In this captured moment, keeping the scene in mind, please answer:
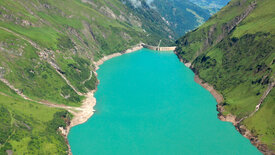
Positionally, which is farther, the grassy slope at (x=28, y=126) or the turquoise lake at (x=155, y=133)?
the turquoise lake at (x=155, y=133)

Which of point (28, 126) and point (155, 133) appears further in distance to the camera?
point (155, 133)

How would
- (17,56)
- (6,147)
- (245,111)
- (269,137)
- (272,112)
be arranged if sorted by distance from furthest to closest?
(17,56), (245,111), (272,112), (269,137), (6,147)

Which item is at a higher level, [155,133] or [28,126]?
[155,133]

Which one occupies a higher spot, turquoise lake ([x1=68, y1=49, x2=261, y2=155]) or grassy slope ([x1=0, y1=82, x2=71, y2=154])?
turquoise lake ([x1=68, y1=49, x2=261, y2=155])

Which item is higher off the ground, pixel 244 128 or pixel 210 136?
pixel 244 128

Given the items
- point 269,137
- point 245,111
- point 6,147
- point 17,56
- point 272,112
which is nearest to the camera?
point 6,147

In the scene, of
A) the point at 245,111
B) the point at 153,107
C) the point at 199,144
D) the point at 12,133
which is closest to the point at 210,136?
the point at 199,144

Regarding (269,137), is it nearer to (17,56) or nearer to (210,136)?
(210,136)

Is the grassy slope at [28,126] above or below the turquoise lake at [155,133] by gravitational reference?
below

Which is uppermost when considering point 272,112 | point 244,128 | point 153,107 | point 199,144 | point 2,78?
point 272,112

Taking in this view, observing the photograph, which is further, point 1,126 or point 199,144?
point 199,144

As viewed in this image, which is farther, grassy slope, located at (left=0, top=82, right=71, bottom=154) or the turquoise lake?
the turquoise lake
